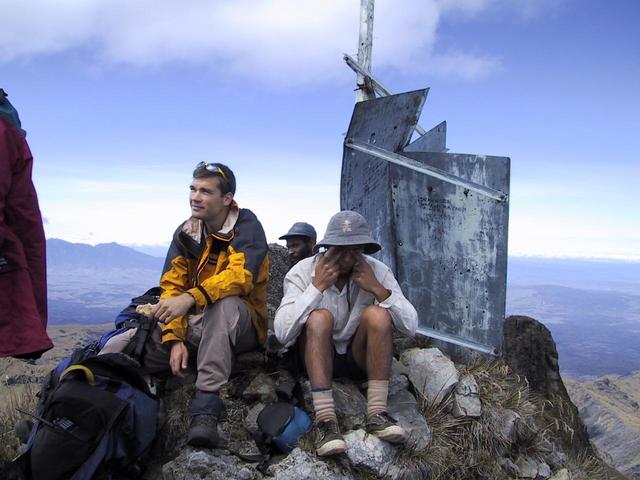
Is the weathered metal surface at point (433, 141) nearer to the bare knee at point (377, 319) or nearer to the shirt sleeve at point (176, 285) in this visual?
the bare knee at point (377, 319)

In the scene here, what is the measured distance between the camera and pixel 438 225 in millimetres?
6051

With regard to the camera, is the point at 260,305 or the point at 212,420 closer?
the point at 212,420

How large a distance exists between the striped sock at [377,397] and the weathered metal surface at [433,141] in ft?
A: 11.7

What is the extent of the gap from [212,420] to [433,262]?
3303mm

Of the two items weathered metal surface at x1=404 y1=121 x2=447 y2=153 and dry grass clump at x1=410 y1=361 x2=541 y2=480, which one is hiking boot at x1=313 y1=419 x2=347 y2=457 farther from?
weathered metal surface at x1=404 y1=121 x2=447 y2=153

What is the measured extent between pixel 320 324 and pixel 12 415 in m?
4.12

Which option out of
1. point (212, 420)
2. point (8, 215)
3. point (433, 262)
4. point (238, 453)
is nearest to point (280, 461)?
point (238, 453)

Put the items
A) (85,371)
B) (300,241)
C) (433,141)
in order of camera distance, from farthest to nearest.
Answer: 1. (433,141)
2. (300,241)
3. (85,371)

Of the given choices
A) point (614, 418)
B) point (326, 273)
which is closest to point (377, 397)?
point (326, 273)

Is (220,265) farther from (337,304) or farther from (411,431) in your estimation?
(411,431)

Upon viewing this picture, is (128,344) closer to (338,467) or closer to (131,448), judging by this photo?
(131,448)

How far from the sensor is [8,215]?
119 inches

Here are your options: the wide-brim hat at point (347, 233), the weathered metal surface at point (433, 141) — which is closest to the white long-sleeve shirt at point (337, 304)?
the wide-brim hat at point (347, 233)

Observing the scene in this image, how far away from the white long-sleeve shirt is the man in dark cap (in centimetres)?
187
